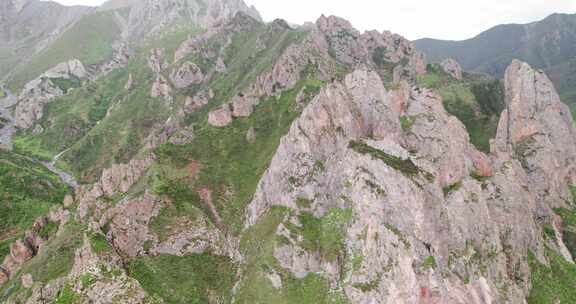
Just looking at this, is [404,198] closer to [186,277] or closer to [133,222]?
[186,277]

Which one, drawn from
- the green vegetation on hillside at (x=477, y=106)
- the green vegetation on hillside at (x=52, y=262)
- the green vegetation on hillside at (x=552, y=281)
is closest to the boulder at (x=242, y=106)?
the green vegetation on hillside at (x=52, y=262)

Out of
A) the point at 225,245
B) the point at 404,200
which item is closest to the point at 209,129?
the point at 225,245

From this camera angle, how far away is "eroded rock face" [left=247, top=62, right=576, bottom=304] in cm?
7325

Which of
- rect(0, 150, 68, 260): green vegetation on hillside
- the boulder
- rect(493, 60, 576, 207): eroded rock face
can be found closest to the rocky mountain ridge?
rect(493, 60, 576, 207): eroded rock face

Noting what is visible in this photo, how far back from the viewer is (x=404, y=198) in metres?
78.4

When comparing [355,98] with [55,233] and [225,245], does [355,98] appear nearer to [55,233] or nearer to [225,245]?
[225,245]

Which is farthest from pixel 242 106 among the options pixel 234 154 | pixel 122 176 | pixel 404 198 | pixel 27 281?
pixel 27 281

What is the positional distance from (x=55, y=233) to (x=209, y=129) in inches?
2300

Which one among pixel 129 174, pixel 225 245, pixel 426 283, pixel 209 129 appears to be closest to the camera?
pixel 426 283

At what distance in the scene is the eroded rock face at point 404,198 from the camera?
73.2 m

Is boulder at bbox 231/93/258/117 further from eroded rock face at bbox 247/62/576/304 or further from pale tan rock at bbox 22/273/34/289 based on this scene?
pale tan rock at bbox 22/273/34/289

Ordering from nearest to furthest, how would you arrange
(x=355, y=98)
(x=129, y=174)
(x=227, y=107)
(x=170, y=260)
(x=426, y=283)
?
(x=426, y=283) < (x=170, y=260) < (x=355, y=98) < (x=129, y=174) < (x=227, y=107)

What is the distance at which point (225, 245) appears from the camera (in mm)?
93000

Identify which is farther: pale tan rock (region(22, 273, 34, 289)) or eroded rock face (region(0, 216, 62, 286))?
eroded rock face (region(0, 216, 62, 286))
